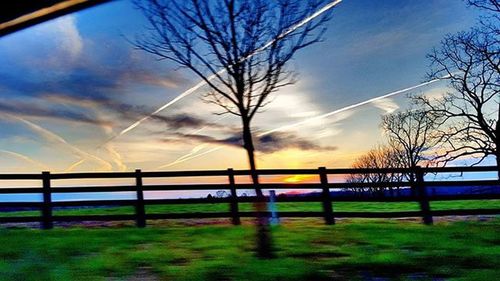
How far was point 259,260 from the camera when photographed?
4.38 m

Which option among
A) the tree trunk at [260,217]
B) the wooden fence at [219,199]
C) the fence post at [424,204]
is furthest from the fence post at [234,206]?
the fence post at [424,204]

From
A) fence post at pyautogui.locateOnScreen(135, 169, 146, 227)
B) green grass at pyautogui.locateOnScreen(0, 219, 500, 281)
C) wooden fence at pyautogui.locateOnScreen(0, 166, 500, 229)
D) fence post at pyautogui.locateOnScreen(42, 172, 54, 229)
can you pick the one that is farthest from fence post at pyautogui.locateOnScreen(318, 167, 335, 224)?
fence post at pyautogui.locateOnScreen(42, 172, 54, 229)

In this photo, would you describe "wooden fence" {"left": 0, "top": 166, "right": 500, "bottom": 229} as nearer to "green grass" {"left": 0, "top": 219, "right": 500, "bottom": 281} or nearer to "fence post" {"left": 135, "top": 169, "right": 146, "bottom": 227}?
"fence post" {"left": 135, "top": 169, "right": 146, "bottom": 227}

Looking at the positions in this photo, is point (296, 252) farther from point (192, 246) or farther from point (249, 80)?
point (249, 80)

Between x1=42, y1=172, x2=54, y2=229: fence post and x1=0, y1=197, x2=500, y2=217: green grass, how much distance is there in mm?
146

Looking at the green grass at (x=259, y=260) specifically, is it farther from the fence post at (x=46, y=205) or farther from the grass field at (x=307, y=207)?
the fence post at (x=46, y=205)

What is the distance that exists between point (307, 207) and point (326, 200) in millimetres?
408

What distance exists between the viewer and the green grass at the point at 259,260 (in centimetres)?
393

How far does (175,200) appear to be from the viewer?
7.91 meters

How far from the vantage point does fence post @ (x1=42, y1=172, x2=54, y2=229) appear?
823 centimetres

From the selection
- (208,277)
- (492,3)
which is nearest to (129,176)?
(208,277)

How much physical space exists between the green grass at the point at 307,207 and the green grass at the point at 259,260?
2.19 ft

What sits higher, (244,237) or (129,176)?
(129,176)

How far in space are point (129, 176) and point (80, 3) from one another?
3473 millimetres
